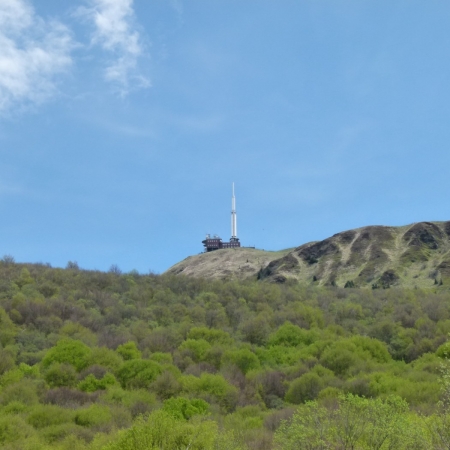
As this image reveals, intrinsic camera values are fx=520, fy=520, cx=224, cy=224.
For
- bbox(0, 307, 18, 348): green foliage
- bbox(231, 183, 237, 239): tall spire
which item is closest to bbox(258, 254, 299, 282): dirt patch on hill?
bbox(231, 183, 237, 239): tall spire

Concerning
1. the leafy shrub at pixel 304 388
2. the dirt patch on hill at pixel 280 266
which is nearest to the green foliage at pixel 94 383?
the leafy shrub at pixel 304 388

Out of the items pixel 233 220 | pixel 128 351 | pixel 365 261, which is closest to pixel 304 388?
pixel 128 351

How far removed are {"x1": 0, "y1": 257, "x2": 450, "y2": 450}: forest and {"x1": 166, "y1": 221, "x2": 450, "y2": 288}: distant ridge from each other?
2587 cm

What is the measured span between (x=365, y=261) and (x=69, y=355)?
82945mm

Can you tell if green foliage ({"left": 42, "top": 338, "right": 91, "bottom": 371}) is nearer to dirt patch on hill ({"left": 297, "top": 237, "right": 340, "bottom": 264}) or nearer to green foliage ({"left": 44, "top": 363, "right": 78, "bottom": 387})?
green foliage ({"left": 44, "top": 363, "right": 78, "bottom": 387})

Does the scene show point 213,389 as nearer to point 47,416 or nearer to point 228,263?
point 47,416

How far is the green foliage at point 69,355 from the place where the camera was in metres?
39.6

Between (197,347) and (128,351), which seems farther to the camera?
(197,347)

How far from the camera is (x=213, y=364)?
4531cm

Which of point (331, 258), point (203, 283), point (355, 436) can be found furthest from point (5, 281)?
point (331, 258)

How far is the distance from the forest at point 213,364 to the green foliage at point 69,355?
0.31ft

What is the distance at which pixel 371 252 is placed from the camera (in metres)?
115

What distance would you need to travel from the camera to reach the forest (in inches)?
798

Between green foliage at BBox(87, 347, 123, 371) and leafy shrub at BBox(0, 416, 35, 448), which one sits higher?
green foliage at BBox(87, 347, 123, 371)
